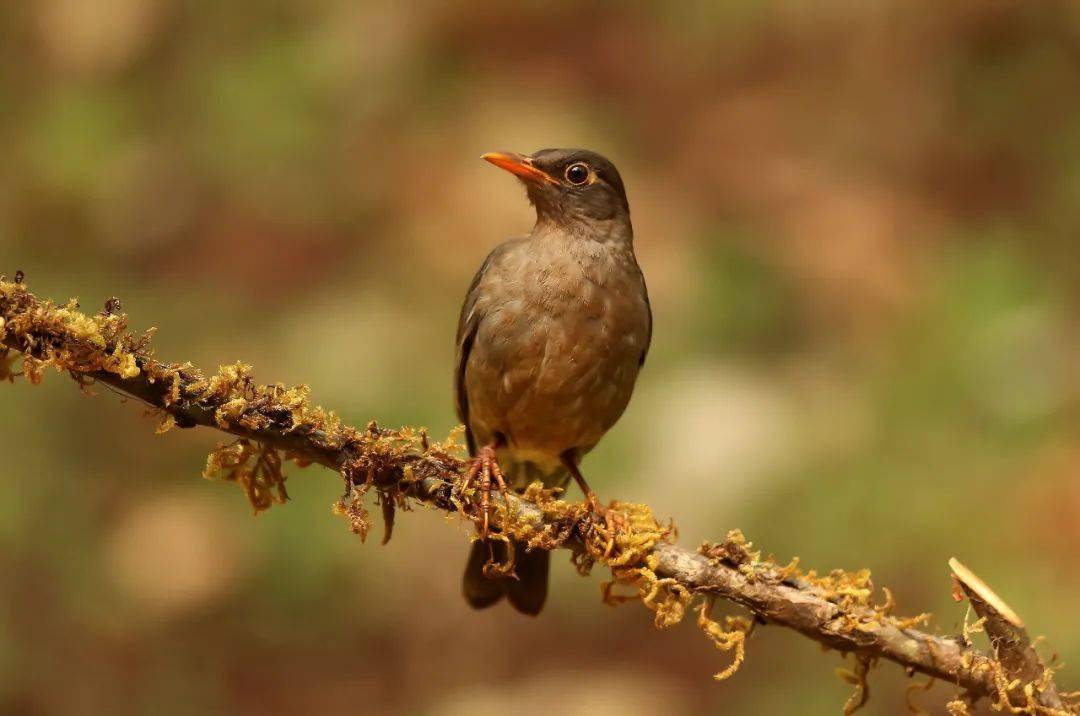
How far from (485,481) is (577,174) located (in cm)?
153

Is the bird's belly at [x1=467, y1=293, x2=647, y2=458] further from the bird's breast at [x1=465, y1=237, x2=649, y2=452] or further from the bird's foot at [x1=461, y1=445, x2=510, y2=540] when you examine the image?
the bird's foot at [x1=461, y1=445, x2=510, y2=540]

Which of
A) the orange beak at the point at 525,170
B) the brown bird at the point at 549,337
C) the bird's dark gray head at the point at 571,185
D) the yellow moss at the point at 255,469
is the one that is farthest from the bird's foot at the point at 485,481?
the orange beak at the point at 525,170

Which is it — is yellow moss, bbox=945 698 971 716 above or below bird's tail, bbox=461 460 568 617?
below

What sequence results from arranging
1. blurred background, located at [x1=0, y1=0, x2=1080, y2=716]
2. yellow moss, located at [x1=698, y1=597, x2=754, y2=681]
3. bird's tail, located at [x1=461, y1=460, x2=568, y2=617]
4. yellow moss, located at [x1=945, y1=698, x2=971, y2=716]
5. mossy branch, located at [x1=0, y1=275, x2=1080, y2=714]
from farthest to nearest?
1. blurred background, located at [x1=0, y1=0, x2=1080, y2=716]
2. bird's tail, located at [x1=461, y1=460, x2=568, y2=617]
3. yellow moss, located at [x1=698, y1=597, x2=754, y2=681]
4. yellow moss, located at [x1=945, y1=698, x2=971, y2=716]
5. mossy branch, located at [x1=0, y1=275, x2=1080, y2=714]

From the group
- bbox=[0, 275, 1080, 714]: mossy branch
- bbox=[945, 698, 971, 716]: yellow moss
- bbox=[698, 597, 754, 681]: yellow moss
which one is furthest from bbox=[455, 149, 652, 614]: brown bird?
bbox=[945, 698, 971, 716]: yellow moss

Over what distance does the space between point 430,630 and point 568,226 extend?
301 cm

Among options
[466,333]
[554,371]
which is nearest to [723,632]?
[554,371]

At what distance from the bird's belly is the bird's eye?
60 centimetres

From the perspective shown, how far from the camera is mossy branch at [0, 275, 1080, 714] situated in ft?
8.78

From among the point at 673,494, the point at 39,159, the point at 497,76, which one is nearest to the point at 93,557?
the point at 39,159

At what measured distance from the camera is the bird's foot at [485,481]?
3111mm

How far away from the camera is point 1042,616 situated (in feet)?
18.5

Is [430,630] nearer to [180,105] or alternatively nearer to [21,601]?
[21,601]

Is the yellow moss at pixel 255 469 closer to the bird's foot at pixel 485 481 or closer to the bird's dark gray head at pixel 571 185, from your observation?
A: the bird's foot at pixel 485 481
